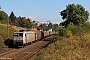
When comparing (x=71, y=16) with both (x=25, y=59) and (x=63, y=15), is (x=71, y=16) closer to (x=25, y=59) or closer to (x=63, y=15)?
(x=63, y=15)

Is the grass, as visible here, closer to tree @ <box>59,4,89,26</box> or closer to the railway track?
the railway track

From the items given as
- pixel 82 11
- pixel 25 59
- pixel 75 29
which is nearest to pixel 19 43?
pixel 75 29

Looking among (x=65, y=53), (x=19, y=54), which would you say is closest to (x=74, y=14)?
(x=19, y=54)

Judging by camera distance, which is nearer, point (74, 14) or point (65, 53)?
point (65, 53)

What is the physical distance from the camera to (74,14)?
2272 inches

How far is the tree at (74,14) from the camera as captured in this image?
5684 centimetres

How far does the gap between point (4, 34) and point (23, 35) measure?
1669cm

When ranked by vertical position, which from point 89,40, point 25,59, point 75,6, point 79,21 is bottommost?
point 25,59

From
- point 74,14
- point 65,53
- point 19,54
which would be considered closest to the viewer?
point 65,53

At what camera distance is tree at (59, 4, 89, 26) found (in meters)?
56.8

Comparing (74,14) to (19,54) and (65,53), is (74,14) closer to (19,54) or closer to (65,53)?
(19,54)

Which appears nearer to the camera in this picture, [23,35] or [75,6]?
[23,35]

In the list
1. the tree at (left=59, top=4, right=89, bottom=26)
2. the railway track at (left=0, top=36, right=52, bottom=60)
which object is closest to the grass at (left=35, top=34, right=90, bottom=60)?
the railway track at (left=0, top=36, right=52, bottom=60)

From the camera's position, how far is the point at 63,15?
199ft
